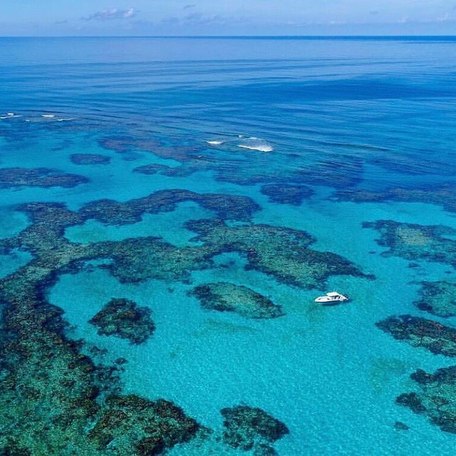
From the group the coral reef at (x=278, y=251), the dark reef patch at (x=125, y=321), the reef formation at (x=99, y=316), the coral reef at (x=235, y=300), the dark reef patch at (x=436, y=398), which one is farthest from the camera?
the coral reef at (x=278, y=251)

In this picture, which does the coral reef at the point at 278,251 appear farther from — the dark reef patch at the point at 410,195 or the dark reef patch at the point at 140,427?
the dark reef patch at the point at 140,427

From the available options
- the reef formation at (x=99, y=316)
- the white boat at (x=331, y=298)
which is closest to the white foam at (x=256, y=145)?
the reef formation at (x=99, y=316)

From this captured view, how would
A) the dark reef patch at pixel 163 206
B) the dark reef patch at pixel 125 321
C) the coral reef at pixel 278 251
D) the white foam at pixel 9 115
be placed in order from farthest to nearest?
the white foam at pixel 9 115 < the dark reef patch at pixel 163 206 < the coral reef at pixel 278 251 < the dark reef patch at pixel 125 321

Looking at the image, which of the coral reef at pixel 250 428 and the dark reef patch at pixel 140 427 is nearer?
the dark reef patch at pixel 140 427

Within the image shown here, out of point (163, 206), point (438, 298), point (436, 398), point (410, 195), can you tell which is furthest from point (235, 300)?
point (410, 195)

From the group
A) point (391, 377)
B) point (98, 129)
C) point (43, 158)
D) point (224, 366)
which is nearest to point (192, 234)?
point (224, 366)

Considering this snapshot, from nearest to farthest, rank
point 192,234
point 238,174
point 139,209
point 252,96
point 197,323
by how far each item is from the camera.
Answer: point 197,323 < point 192,234 < point 139,209 < point 238,174 < point 252,96

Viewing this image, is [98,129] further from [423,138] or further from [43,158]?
[423,138]
